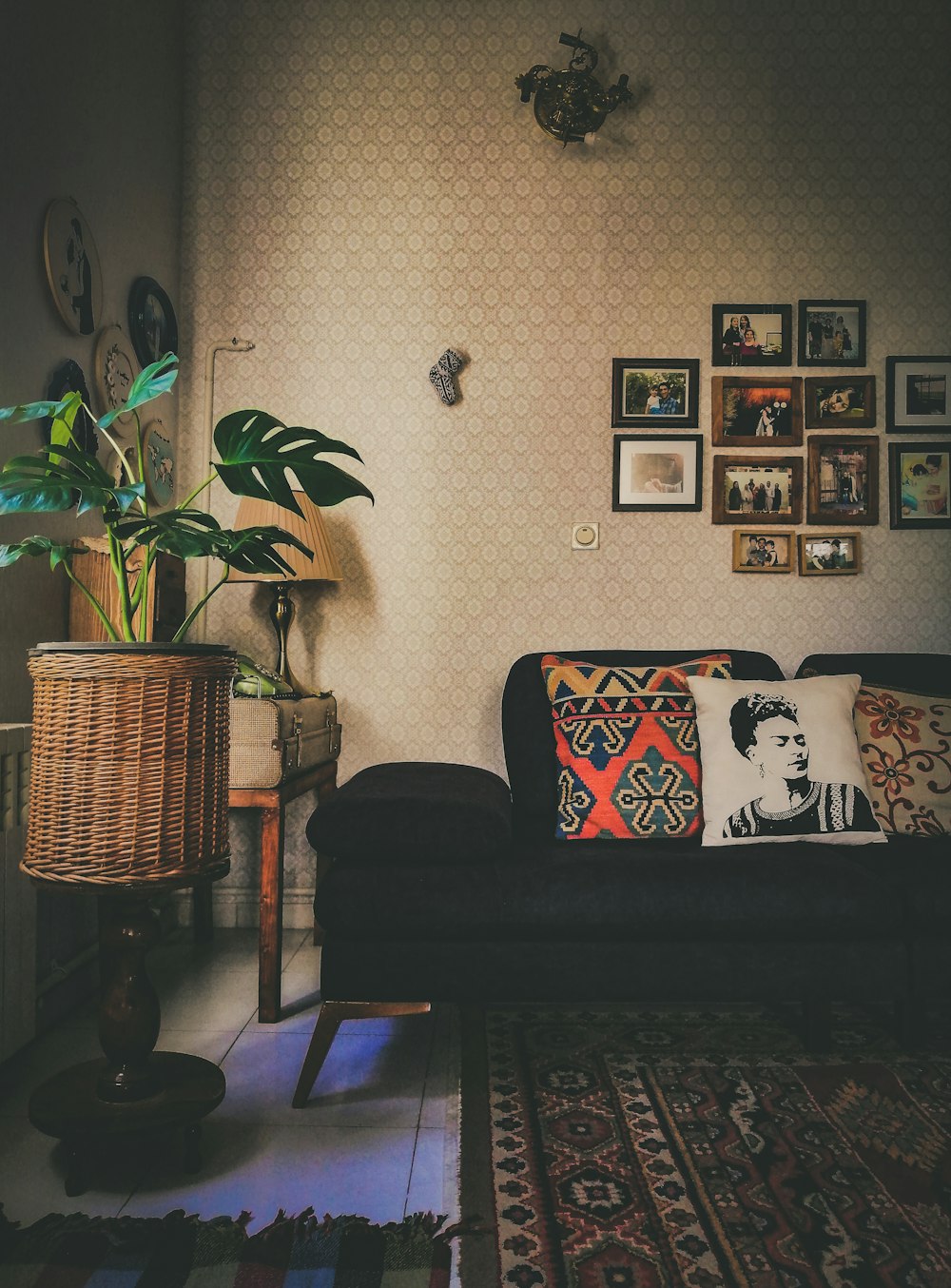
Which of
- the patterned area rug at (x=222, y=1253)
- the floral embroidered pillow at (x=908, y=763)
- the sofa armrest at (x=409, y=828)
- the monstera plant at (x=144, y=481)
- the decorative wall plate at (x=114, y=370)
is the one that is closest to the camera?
the patterned area rug at (x=222, y=1253)

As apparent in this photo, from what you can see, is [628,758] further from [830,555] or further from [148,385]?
[148,385]

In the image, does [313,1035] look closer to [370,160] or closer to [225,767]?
[225,767]

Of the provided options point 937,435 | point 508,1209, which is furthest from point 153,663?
point 937,435

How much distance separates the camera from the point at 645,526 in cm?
275

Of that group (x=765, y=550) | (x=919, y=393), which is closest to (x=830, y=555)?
(x=765, y=550)

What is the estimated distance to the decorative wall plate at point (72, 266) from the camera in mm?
2025

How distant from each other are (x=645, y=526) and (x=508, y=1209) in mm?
2010

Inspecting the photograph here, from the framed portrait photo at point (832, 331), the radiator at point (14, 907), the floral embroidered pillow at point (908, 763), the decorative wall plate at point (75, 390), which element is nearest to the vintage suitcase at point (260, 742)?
the radiator at point (14, 907)

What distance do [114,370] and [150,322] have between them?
0.31 meters

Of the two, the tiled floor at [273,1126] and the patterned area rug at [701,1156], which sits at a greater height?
the patterned area rug at [701,1156]

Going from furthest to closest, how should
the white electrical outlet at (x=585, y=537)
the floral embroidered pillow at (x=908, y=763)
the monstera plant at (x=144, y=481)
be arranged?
1. the white electrical outlet at (x=585, y=537)
2. the floral embroidered pillow at (x=908, y=763)
3. the monstera plant at (x=144, y=481)

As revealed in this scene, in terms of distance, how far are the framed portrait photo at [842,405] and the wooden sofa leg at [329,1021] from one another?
2243 millimetres

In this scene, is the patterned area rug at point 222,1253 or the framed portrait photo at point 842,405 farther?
the framed portrait photo at point 842,405

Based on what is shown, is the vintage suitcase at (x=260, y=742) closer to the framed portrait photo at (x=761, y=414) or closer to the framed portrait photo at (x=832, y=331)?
the framed portrait photo at (x=761, y=414)
